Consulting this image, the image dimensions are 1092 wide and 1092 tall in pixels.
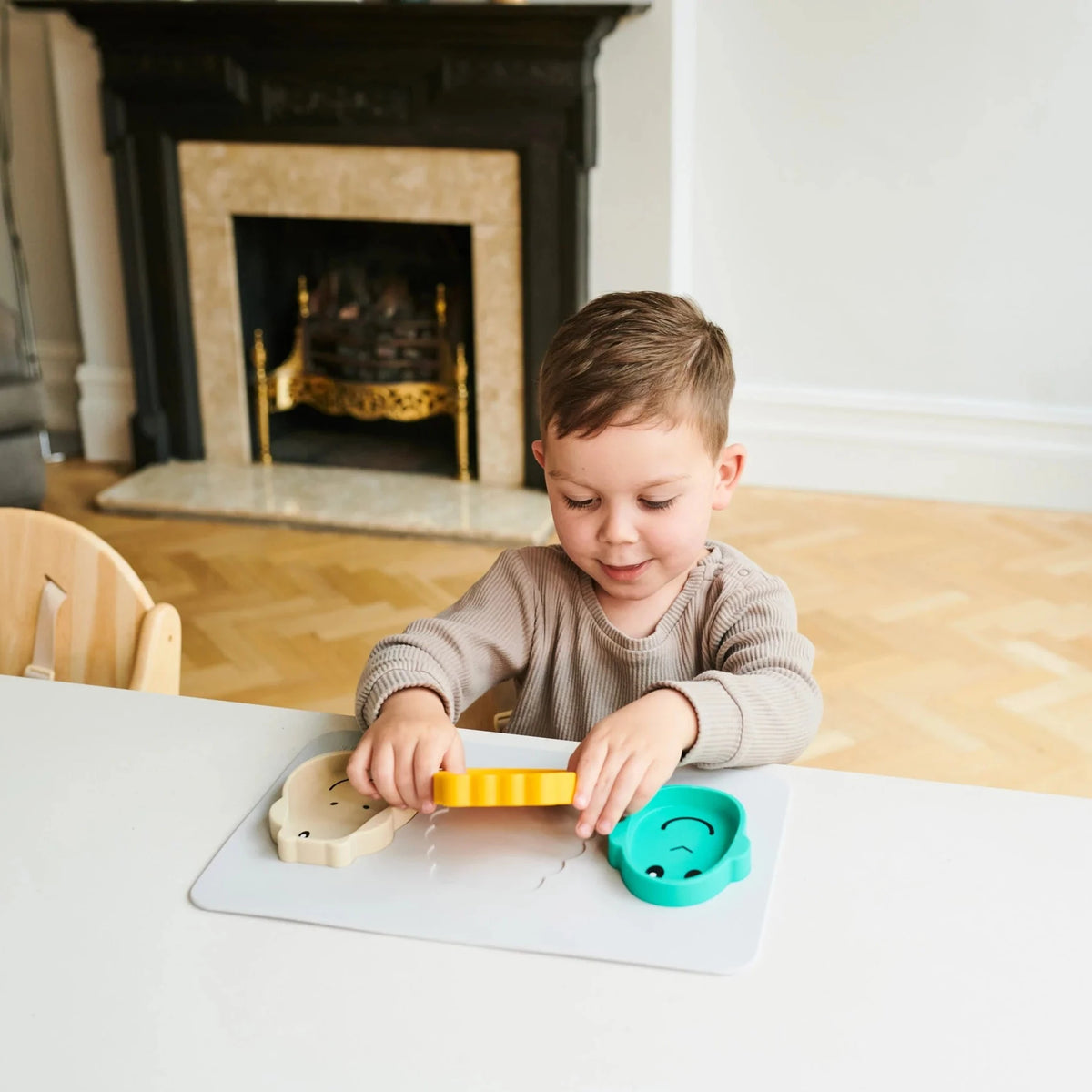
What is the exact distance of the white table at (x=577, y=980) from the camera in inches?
24.1

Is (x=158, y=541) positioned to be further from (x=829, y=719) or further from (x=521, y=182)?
(x=829, y=719)

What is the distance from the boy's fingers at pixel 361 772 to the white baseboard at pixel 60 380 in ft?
10.8

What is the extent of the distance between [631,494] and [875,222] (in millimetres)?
2411

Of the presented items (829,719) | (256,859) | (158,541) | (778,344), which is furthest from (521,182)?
(256,859)

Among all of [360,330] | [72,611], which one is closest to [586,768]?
[72,611]

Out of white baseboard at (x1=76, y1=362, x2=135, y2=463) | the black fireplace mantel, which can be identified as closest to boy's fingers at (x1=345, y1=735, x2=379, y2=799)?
the black fireplace mantel

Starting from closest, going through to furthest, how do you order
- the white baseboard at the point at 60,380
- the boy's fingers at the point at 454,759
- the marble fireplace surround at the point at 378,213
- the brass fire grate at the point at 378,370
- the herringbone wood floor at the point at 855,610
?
the boy's fingers at the point at 454,759 < the herringbone wood floor at the point at 855,610 < the marble fireplace surround at the point at 378,213 < the brass fire grate at the point at 378,370 < the white baseboard at the point at 60,380

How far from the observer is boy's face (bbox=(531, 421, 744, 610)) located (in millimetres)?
951

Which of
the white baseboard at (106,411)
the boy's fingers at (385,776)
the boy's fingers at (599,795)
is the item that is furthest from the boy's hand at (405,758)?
the white baseboard at (106,411)

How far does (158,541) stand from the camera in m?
3.07

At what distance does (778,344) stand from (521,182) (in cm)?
77

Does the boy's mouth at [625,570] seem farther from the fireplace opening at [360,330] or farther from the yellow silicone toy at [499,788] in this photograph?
the fireplace opening at [360,330]

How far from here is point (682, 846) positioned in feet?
2.56

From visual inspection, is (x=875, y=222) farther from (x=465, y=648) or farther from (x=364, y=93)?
(x=465, y=648)
